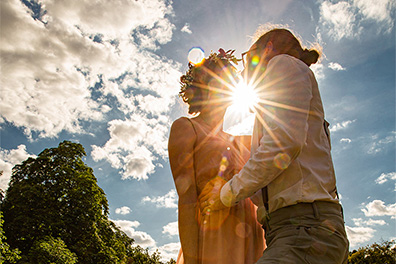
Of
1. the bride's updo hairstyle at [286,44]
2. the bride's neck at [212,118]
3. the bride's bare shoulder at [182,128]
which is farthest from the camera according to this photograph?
the bride's neck at [212,118]

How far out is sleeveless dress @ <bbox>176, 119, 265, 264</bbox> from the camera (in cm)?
292

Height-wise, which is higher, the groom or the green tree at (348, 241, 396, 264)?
the green tree at (348, 241, 396, 264)

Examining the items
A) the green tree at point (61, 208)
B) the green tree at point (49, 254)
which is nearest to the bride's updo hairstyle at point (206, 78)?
the green tree at point (49, 254)

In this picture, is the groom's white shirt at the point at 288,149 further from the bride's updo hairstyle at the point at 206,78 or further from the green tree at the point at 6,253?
the green tree at the point at 6,253

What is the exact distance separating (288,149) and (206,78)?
1549mm

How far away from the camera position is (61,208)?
22.7 metres

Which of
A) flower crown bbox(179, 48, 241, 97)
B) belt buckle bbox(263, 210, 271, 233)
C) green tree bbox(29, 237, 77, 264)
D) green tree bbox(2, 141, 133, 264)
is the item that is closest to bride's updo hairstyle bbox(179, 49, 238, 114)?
flower crown bbox(179, 48, 241, 97)

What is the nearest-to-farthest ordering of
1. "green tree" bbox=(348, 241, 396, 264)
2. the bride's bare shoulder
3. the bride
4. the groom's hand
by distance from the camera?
the groom's hand
the bride
the bride's bare shoulder
"green tree" bbox=(348, 241, 396, 264)

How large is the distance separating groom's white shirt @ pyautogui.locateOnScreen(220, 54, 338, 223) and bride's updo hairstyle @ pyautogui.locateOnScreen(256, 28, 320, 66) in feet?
1.44

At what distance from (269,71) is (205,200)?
Result: 4.16 feet

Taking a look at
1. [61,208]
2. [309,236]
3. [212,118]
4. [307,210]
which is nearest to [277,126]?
[307,210]

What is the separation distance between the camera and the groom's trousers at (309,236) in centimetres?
213

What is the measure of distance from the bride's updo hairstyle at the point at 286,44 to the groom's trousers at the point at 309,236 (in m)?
1.45

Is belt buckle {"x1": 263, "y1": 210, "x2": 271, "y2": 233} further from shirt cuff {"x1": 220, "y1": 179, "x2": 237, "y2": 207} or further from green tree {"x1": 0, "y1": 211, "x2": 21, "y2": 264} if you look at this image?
green tree {"x1": 0, "y1": 211, "x2": 21, "y2": 264}
